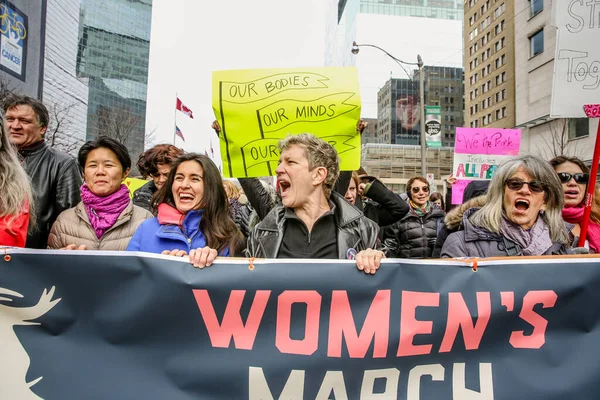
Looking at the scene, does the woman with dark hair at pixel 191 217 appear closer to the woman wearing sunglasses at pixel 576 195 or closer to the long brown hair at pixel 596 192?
the woman wearing sunglasses at pixel 576 195

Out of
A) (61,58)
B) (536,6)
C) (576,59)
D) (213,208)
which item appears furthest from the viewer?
(61,58)

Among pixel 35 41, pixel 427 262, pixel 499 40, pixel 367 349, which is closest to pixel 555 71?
pixel 427 262

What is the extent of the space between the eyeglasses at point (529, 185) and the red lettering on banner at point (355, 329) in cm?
110

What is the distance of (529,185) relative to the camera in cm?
273

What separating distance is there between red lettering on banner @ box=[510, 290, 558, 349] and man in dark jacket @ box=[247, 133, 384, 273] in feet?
2.68

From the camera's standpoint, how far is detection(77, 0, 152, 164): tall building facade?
86625mm

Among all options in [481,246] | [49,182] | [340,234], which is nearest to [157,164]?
[49,182]

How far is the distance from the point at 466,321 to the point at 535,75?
37655mm

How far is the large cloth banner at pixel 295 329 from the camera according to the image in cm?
210

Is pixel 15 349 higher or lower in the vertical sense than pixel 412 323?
lower

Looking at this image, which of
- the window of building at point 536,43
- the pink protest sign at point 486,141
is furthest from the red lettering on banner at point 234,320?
the window of building at point 536,43

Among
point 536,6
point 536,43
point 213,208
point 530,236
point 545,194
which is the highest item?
point 536,6

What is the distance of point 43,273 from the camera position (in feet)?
7.06

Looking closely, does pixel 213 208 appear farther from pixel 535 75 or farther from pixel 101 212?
pixel 535 75
